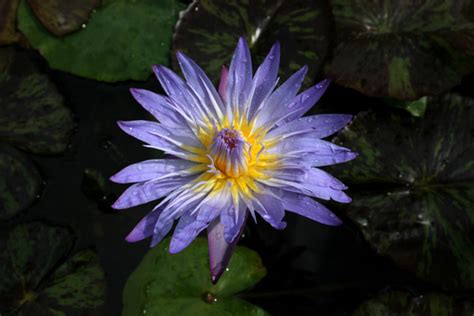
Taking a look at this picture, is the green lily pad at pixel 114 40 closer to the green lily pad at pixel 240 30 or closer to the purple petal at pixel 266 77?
the green lily pad at pixel 240 30

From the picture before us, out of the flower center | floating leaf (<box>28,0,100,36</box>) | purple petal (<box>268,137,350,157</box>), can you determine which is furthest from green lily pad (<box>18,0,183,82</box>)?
purple petal (<box>268,137,350,157</box>)

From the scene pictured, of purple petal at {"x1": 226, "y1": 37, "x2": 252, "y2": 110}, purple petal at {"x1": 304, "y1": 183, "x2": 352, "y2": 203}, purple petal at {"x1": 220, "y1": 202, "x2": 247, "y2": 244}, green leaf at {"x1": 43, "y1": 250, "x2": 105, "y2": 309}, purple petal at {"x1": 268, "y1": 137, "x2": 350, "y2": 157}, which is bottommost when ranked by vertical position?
green leaf at {"x1": 43, "y1": 250, "x2": 105, "y2": 309}

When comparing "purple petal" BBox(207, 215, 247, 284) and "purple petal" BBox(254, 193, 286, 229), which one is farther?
"purple petal" BBox(207, 215, 247, 284)

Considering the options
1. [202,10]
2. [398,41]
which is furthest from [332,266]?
[202,10]

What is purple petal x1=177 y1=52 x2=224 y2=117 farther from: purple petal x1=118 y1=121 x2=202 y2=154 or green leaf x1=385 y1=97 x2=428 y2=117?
green leaf x1=385 y1=97 x2=428 y2=117

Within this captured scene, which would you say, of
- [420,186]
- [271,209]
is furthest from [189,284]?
[420,186]

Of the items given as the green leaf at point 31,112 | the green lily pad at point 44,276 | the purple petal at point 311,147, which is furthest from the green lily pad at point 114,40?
the purple petal at point 311,147
